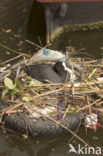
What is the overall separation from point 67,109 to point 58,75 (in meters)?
0.49

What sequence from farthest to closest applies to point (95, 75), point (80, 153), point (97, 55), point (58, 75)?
point (97, 55), point (95, 75), point (58, 75), point (80, 153)

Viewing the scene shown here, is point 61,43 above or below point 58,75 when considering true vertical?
below

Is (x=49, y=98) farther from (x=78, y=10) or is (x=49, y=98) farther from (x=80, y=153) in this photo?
(x=78, y=10)

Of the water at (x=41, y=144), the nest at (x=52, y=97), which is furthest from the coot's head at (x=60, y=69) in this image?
the water at (x=41, y=144)

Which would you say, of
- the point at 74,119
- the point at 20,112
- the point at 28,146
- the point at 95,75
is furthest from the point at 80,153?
the point at 95,75

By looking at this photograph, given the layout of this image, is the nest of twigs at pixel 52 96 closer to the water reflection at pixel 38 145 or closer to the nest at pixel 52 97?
the nest at pixel 52 97

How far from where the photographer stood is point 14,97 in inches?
125

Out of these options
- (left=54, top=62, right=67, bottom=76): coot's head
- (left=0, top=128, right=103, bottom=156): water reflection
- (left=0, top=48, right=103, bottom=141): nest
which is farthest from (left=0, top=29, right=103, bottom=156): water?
(left=54, top=62, right=67, bottom=76): coot's head

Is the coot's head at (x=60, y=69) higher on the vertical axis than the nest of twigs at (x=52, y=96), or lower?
higher

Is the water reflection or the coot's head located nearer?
A: the water reflection

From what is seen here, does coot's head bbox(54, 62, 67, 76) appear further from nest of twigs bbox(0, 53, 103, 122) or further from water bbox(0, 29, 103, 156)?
water bbox(0, 29, 103, 156)
